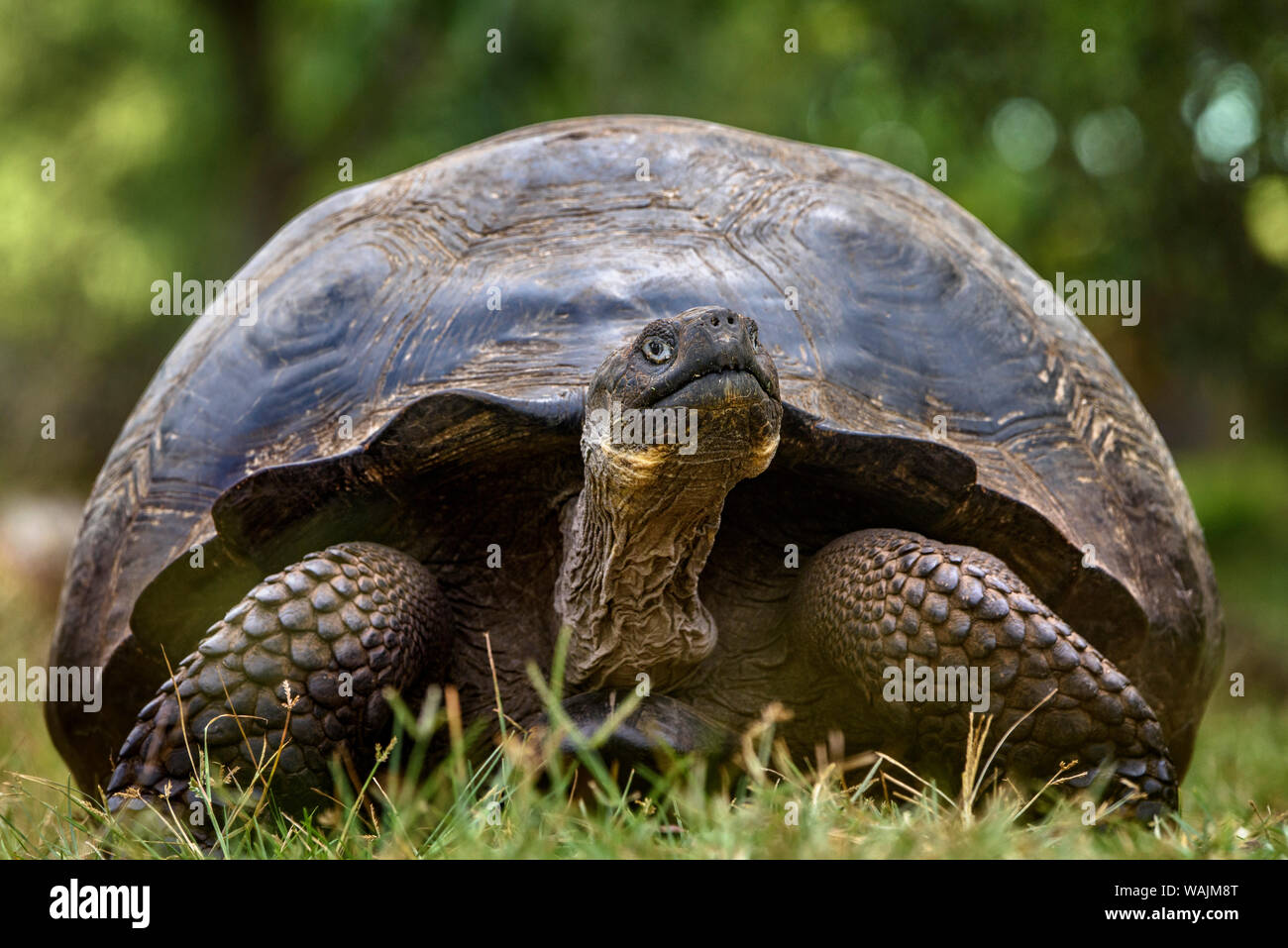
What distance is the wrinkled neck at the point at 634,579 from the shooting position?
2.88 meters

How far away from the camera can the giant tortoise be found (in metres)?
2.85

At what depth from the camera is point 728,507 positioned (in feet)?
10.8

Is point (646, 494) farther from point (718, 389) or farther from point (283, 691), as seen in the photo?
point (283, 691)

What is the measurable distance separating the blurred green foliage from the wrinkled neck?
6022mm

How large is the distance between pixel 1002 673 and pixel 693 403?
3.15ft

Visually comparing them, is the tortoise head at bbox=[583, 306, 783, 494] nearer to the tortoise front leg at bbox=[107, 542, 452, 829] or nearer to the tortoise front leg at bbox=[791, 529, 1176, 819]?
the tortoise front leg at bbox=[791, 529, 1176, 819]

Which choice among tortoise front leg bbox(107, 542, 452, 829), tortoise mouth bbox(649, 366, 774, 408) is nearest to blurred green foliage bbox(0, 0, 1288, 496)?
tortoise mouth bbox(649, 366, 774, 408)

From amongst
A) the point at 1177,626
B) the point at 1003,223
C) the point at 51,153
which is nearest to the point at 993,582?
the point at 1177,626

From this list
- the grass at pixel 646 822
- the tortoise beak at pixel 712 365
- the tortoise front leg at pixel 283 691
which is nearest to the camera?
the grass at pixel 646 822

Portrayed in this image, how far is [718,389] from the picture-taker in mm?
2623

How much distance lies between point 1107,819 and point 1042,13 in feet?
21.4

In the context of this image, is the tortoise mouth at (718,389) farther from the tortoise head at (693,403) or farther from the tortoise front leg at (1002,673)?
the tortoise front leg at (1002,673)

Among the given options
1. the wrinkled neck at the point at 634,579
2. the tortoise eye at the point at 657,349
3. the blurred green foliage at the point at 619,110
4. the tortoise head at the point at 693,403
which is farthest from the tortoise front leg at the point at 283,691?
the blurred green foliage at the point at 619,110
